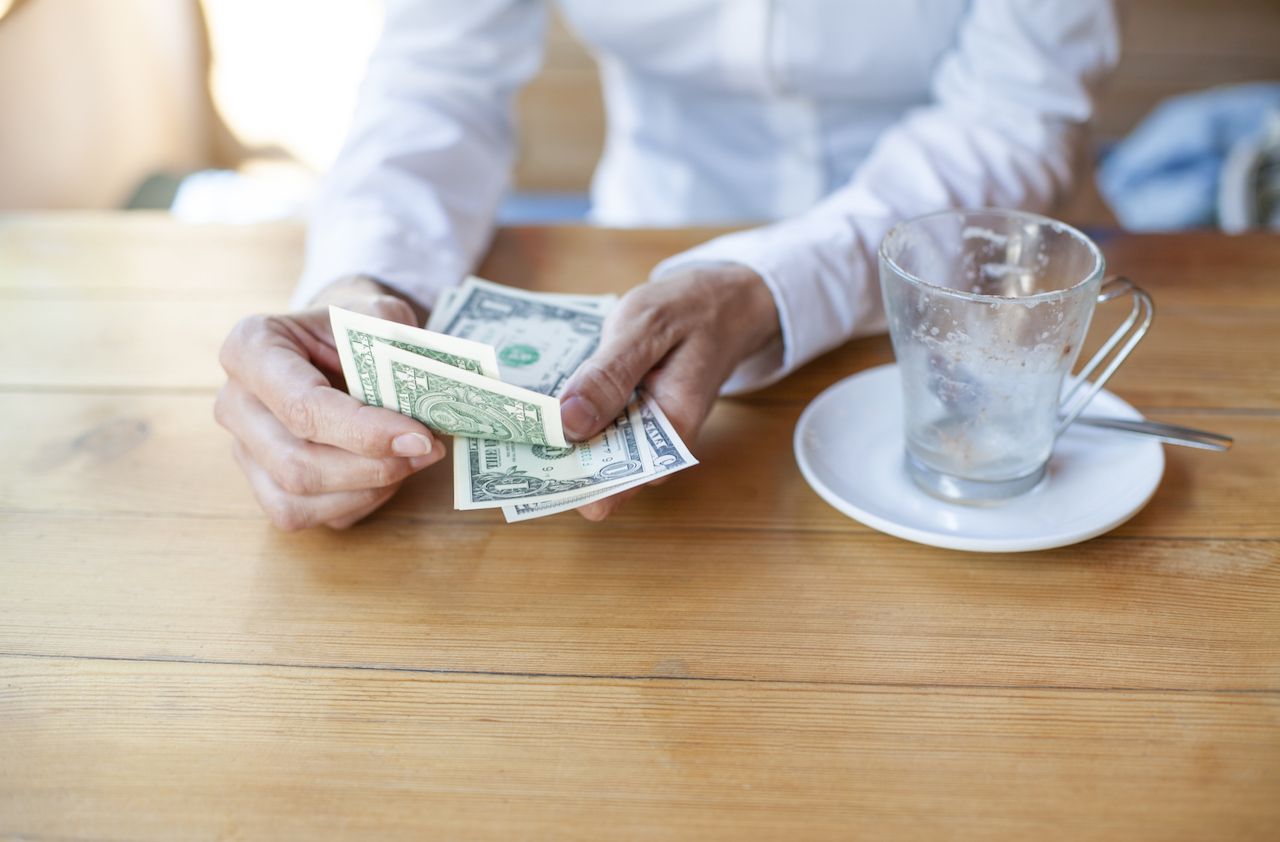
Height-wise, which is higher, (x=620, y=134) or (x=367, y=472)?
(x=367, y=472)

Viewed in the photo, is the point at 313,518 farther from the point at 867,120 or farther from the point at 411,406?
the point at 867,120

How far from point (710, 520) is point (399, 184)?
55 centimetres

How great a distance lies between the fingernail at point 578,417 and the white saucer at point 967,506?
0.53 ft

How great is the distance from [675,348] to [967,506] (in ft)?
0.78

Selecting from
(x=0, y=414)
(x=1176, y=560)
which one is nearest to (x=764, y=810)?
(x=1176, y=560)

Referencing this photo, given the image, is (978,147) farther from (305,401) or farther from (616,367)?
(305,401)

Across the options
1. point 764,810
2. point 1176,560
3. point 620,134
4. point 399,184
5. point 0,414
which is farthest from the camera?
point 620,134

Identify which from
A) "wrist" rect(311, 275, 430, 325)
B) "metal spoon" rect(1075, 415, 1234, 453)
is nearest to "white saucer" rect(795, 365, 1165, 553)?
"metal spoon" rect(1075, 415, 1234, 453)

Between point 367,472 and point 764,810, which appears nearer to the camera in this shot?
point 764,810

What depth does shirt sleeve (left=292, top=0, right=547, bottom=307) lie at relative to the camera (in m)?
0.97

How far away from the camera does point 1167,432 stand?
2.51 feet

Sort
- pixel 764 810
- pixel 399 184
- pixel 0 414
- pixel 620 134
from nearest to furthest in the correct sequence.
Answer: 1. pixel 764 810
2. pixel 0 414
3. pixel 399 184
4. pixel 620 134

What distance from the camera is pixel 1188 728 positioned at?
561mm

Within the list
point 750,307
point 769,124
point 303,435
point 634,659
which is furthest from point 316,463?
point 769,124
